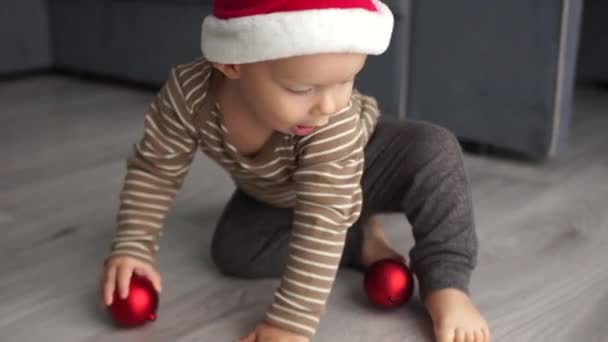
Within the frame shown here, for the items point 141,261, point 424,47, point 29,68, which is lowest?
point 29,68

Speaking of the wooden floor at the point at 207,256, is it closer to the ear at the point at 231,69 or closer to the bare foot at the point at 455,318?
the bare foot at the point at 455,318

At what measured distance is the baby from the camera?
63 centimetres

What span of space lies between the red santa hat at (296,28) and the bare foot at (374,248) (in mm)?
317

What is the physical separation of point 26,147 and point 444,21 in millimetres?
852

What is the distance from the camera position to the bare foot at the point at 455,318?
73 centimetres

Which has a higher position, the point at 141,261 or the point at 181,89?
the point at 181,89

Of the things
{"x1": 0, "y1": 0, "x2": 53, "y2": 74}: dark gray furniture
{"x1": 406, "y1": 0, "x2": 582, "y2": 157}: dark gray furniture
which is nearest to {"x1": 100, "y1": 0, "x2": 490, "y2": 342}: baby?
{"x1": 406, "y1": 0, "x2": 582, "y2": 157}: dark gray furniture

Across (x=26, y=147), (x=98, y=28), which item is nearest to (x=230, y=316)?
(x=26, y=147)

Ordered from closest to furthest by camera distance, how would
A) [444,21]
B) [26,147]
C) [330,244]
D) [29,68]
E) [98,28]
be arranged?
[330,244] < [444,21] < [26,147] < [98,28] < [29,68]

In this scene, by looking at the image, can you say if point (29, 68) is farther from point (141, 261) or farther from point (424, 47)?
point (141, 261)

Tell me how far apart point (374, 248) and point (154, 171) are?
0.29 m

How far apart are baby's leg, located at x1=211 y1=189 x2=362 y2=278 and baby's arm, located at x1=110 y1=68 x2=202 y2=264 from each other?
106 mm

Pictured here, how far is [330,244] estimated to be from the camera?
71 centimetres

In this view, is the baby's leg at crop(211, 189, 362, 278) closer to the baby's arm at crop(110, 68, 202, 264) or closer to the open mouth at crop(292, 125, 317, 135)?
the baby's arm at crop(110, 68, 202, 264)
